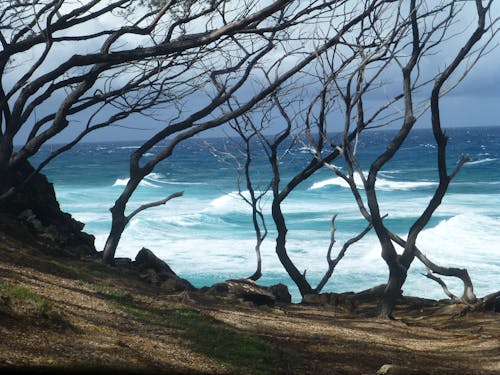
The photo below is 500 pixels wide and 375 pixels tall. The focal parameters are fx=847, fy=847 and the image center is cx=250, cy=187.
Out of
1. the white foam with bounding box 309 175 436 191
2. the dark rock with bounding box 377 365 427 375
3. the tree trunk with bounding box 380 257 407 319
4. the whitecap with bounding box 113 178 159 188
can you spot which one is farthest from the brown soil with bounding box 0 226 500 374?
the whitecap with bounding box 113 178 159 188

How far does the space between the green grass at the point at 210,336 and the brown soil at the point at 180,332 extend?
7 centimetres

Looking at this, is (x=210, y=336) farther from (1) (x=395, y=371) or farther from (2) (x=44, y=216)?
(2) (x=44, y=216)

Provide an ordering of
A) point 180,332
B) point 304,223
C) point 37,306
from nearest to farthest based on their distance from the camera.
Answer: point 37,306, point 180,332, point 304,223

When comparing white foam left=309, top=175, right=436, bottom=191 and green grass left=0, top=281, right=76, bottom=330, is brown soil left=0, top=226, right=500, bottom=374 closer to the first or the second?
green grass left=0, top=281, right=76, bottom=330

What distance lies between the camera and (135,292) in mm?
9578

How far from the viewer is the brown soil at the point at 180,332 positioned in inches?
227

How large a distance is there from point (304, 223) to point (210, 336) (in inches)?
971

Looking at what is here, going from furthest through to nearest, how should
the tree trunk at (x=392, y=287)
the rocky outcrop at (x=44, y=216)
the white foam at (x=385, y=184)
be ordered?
the white foam at (x=385, y=184), the rocky outcrop at (x=44, y=216), the tree trunk at (x=392, y=287)

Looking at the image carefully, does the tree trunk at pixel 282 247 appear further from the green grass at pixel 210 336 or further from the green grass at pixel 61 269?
the green grass at pixel 210 336

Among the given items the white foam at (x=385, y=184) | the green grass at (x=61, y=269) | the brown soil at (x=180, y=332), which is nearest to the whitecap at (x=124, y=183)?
the white foam at (x=385, y=184)

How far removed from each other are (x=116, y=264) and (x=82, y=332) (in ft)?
19.8

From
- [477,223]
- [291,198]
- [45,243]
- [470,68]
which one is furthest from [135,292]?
[291,198]

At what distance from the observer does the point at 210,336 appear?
7.48 meters

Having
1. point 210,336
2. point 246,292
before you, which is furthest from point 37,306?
point 246,292
